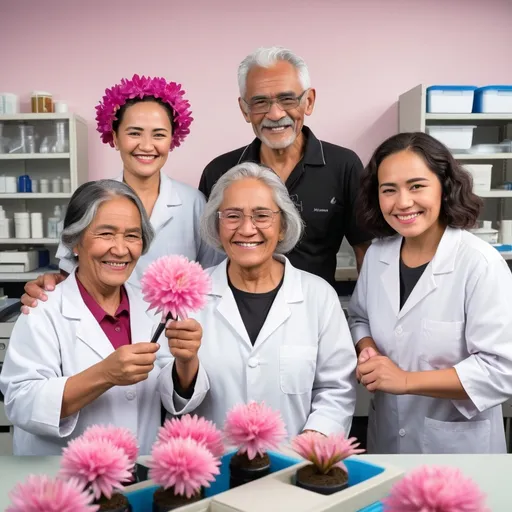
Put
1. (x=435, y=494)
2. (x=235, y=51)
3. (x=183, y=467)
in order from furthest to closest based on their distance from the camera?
1. (x=235, y=51)
2. (x=183, y=467)
3. (x=435, y=494)

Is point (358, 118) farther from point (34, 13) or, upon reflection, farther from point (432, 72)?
point (34, 13)

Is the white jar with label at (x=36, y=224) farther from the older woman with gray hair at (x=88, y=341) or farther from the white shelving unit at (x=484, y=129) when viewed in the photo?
the white shelving unit at (x=484, y=129)

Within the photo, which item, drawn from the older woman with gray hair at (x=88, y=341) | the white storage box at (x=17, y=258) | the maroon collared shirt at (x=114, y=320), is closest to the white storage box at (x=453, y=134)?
the older woman with gray hair at (x=88, y=341)

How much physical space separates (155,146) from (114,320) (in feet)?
2.15

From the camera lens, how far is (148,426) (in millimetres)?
1424

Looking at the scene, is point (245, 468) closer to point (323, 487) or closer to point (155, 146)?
point (323, 487)

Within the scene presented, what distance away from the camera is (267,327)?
1497 mm

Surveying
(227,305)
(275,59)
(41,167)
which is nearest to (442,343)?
(227,305)

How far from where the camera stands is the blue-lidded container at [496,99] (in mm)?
3064

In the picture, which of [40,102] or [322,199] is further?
[40,102]

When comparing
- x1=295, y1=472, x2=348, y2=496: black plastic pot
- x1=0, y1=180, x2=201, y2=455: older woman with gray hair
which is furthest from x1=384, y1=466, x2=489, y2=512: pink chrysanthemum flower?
x1=0, y1=180, x2=201, y2=455: older woman with gray hair

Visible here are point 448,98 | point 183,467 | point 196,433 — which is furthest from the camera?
point 448,98

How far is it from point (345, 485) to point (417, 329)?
32.1 inches

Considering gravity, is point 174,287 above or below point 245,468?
above
